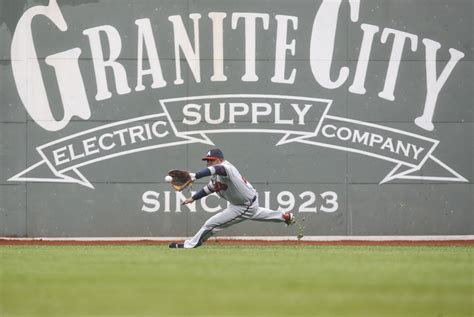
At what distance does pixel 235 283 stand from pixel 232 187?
22.1ft

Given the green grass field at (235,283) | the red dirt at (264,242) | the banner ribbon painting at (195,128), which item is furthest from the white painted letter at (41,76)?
the green grass field at (235,283)

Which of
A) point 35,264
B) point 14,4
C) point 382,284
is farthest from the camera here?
point 14,4

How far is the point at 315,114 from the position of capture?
22.6m

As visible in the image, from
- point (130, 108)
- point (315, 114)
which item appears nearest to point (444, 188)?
point (315, 114)

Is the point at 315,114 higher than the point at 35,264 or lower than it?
higher

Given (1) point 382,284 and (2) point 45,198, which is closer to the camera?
(1) point 382,284

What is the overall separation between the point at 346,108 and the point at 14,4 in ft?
22.5

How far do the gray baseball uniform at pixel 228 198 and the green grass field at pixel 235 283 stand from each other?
31.2 inches

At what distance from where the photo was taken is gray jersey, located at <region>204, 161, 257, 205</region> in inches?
749

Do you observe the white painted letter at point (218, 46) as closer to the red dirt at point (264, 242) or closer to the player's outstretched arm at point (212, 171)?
the red dirt at point (264, 242)

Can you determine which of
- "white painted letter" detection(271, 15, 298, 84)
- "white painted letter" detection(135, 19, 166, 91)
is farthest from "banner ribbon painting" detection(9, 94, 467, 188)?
"white painted letter" detection(135, 19, 166, 91)

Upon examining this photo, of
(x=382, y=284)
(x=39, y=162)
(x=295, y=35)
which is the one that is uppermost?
(x=295, y=35)

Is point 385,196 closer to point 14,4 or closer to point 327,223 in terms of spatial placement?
point 327,223

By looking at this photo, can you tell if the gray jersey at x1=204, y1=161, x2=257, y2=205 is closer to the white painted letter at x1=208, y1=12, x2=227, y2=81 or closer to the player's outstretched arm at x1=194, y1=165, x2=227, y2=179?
the player's outstretched arm at x1=194, y1=165, x2=227, y2=179
